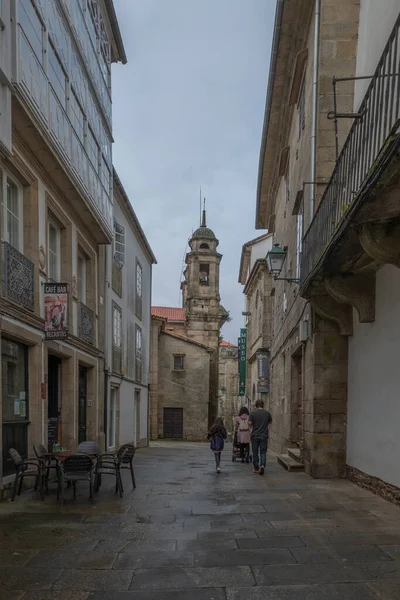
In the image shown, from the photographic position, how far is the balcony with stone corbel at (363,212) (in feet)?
17.3

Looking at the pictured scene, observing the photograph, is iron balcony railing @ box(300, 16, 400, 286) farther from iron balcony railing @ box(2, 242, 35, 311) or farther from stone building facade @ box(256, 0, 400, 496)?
iron balcony railing @ box(2, 242, 35, 311)

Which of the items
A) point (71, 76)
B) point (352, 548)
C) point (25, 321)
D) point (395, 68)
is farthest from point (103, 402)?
point (395, 68)

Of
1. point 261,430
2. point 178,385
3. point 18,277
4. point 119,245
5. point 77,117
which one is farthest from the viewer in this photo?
point 178,385

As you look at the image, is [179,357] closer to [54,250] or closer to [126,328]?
[126,328]

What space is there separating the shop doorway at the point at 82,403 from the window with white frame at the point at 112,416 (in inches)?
119

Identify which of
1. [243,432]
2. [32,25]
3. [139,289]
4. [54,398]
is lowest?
[243,432]

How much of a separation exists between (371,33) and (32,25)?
563 cm

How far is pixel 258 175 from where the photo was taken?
20.0m

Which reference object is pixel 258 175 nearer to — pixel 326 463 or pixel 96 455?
pixel 326 463

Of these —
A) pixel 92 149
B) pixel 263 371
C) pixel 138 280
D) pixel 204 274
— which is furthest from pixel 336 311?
pixel 204 274

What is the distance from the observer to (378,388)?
8.34m

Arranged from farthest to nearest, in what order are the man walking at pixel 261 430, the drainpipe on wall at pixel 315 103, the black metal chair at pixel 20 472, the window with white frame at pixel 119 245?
the window with white frame at pixel 119 245
the man walking at pixel 261 430
the drainpipe on wall at pixel 315 103
the black metal chair at pixel 20 472

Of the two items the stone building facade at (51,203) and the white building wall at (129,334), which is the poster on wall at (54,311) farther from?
the white building wall at (129,334)

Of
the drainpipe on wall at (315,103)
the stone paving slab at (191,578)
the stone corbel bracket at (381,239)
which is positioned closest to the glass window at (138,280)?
the drainpipe on wall at (315,103)
